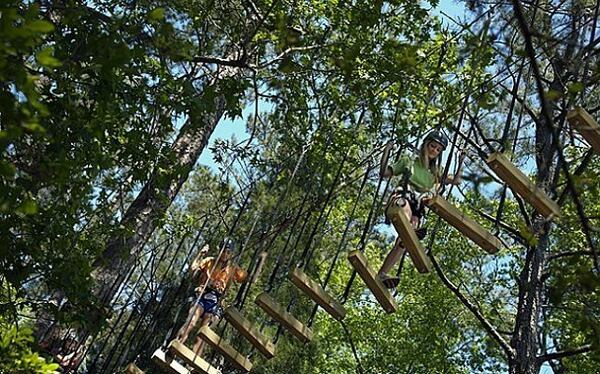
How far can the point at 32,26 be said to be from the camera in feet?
6.32

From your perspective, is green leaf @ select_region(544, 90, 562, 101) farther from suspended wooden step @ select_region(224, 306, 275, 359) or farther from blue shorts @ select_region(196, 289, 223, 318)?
blue shorts @ select_region(196, 289, 223, 318)

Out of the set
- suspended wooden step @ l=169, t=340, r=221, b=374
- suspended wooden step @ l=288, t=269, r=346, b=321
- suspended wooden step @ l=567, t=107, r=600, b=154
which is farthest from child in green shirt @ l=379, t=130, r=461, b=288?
suspended wooden step @ l=567, t=107, r=600, b=154

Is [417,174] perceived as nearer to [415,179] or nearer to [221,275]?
[415,179]

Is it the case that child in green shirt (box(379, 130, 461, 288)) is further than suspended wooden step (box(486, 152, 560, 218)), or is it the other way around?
child in green shirt (box(379, 130, 461, 288))

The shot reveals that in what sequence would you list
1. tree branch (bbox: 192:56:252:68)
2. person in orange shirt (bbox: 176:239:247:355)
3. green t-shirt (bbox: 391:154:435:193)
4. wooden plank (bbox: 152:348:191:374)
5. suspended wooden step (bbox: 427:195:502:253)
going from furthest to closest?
person in orange shirt (bbox: 176:239:247:355)
wooden plank (bbox: 152:348:191:374)
tree branch (bbox: 192:56:252:68)
green t-shirt (bbox: 391:154:435:193)
suspended wooden step (bbox: 427:195:502:253)

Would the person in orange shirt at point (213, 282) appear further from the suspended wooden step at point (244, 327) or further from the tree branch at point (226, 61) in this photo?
the tree branch at point (226, 61)

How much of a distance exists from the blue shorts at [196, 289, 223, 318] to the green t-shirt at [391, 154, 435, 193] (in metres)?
2.29

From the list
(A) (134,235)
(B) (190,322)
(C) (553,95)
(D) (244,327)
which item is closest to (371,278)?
(D) (244,327)

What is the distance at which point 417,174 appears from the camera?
5375 mm

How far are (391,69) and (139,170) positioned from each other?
2532mm

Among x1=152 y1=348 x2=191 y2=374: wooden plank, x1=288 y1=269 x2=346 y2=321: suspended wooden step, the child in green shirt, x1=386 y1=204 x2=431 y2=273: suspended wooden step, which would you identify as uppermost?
the child in green shirt

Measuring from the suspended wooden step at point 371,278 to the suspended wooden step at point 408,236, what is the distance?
0.29 m

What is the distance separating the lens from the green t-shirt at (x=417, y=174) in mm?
5234

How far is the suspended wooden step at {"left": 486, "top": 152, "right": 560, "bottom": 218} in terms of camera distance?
139 inches
